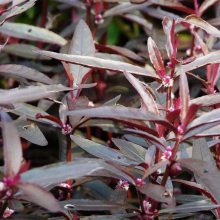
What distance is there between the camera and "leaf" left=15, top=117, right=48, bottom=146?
1.16 m

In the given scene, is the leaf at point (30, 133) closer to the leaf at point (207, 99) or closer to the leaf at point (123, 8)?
the leaf at point (207, 99)

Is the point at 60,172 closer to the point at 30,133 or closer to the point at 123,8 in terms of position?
the point at 30,133

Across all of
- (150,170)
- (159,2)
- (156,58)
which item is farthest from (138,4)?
(150,170)

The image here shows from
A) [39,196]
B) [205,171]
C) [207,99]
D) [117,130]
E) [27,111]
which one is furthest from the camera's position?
[117,130]

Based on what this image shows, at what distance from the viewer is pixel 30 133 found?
118 centimetres

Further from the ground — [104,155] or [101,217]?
[104,155]

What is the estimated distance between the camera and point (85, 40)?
1.36 m

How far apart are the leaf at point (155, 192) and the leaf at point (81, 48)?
16.0 inches

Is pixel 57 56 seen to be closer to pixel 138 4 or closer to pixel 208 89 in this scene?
pixel 208 89

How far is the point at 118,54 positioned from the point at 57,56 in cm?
59

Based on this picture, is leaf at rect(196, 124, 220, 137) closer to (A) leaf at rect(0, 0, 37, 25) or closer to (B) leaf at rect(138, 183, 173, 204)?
(B) leaf at rect(138, 183, 173, 204)

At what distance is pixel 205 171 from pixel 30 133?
1.32 feet

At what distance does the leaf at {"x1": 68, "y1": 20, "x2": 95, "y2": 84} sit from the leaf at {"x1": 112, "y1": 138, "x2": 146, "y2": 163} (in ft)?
0.69

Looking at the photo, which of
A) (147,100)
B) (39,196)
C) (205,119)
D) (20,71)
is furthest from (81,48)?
(39,196)
